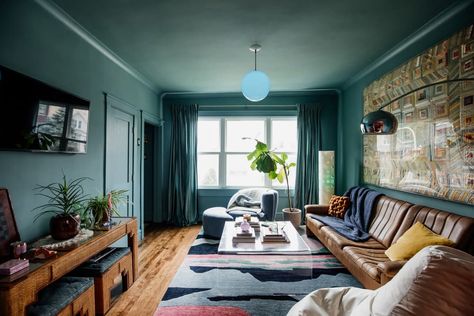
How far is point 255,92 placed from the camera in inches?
117

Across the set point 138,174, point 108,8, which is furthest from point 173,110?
point 108,8

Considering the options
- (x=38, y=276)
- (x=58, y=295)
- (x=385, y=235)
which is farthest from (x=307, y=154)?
(x=38, y=276)

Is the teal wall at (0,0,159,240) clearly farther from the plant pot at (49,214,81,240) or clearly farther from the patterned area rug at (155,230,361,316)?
the patterned area rug at (155,230,361,316)

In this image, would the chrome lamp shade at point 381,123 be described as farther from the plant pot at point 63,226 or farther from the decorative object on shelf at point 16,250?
the decorative object on shelf at point 16,250

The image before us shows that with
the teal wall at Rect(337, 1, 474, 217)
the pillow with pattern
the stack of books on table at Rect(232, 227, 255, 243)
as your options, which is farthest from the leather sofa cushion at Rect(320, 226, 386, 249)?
the stack of books on table at Rect(232, 227, 255, 243)

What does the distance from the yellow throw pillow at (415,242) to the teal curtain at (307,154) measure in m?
2.85

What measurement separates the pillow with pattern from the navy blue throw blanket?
58mm

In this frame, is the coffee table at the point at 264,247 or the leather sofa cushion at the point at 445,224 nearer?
the leather sofa cushion at the point at 445,224

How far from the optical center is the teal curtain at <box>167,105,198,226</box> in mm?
5363

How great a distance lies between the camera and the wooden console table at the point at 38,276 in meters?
1.40

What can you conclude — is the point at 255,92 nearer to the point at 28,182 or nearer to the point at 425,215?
the point at 425,215

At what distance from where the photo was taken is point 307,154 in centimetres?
527

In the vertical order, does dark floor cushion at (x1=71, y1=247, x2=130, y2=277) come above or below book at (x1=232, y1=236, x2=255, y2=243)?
below

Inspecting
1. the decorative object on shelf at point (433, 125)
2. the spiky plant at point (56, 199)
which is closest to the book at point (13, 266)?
the spiky plant at point (56, 199)
